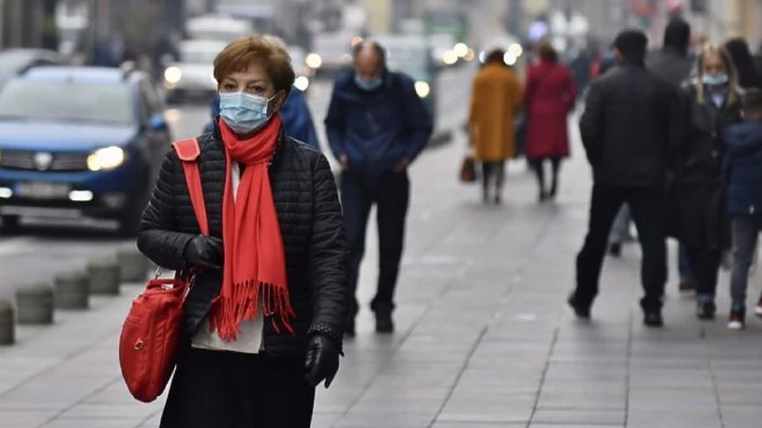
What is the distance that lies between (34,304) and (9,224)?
7811 mm

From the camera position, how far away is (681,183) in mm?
14195

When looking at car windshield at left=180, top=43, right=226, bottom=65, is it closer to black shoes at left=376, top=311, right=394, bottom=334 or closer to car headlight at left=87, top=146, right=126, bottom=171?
car headlight at left=87, top=146, right=126, bottom=171

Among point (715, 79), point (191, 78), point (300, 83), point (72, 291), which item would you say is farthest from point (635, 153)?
point (191, 78)

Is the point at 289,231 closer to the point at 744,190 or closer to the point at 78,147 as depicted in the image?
the point at 744,190

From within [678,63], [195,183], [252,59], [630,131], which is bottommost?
[630,131]

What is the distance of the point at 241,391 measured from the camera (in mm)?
6523

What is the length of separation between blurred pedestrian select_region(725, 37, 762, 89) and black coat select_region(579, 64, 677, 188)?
99cm

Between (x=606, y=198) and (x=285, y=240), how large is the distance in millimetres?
7241

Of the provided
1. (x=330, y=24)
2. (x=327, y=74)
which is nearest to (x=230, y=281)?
(x=327, y=74)

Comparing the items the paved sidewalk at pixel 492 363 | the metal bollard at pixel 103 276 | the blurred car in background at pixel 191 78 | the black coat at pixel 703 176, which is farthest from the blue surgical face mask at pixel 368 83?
the blurred car in background at pixel 191 78

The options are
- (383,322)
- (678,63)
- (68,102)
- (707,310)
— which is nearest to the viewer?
(383,322)

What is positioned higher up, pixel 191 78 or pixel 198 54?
pixel 198 54

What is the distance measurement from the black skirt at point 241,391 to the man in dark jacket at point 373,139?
654cm

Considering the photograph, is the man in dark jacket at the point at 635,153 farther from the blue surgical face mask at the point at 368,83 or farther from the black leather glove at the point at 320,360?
the black leather glove at the point at 320,360
